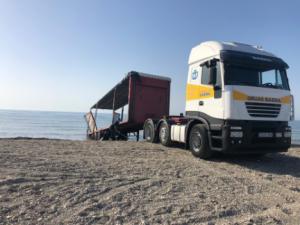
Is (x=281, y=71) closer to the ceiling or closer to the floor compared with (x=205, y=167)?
closer to the ceiling

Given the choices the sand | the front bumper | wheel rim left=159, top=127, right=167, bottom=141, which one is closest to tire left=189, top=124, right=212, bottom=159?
the sand

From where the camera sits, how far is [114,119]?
1686cm

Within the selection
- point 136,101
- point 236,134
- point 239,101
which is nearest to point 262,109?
point 239,101

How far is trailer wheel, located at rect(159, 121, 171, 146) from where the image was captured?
12.4 metres

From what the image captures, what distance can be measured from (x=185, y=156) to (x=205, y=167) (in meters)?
1.82

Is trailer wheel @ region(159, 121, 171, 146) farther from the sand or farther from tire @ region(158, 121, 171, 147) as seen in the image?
the sand

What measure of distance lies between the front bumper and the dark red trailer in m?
7.01

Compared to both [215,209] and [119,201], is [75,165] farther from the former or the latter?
[215,209]

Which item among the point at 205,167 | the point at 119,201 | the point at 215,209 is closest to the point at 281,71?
the point at 205,167

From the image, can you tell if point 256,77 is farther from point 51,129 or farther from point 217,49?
point 51,129

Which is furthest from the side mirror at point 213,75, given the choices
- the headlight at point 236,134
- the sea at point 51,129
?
the sea at point 51,129

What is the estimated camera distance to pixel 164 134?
507 inches

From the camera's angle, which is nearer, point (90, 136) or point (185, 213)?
point (185, 213)

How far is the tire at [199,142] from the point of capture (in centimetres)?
965
